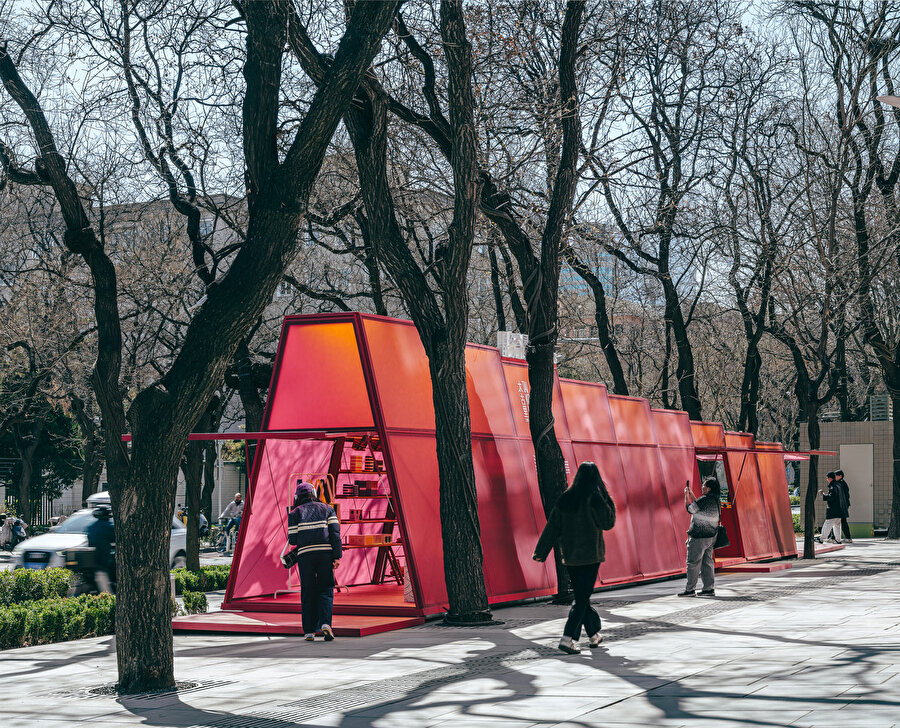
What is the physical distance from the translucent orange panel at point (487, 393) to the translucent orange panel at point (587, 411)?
5.83 feet

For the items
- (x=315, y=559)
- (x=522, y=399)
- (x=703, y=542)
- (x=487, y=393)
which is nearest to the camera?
(x=315, y=559)

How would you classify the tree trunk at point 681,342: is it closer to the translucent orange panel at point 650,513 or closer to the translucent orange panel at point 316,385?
the translucent orange panel at point 650,513

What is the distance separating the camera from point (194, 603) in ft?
53.9

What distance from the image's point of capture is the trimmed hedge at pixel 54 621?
13500 mm

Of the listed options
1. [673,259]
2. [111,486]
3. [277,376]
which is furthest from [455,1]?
[673,259]

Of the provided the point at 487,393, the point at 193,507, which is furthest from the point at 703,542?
the point at 193,507

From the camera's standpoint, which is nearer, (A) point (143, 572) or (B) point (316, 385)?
(A) point (143, 572)

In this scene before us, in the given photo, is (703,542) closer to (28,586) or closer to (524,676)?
(524,676)

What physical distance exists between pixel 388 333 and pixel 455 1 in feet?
14.4

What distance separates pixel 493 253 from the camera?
23547 millimetres

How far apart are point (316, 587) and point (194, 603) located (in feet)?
16.0

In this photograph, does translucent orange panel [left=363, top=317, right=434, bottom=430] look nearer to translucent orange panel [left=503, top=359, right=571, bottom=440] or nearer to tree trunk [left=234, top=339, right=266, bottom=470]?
translucent orange panel [left=503, top=359, right=571, bottom=440]

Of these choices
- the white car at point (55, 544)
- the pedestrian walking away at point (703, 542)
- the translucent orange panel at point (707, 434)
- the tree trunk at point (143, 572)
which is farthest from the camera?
the translucent orange panel at point (707, 434)

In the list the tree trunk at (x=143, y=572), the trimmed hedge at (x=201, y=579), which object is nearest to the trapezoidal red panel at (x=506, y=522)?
the trimmed hedge at (x=201, y=579)
